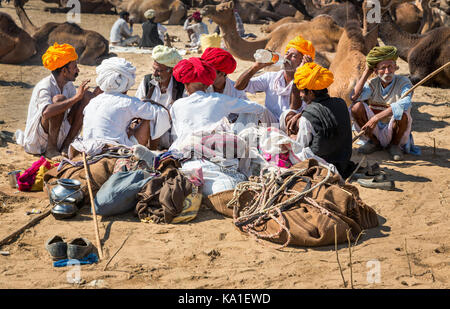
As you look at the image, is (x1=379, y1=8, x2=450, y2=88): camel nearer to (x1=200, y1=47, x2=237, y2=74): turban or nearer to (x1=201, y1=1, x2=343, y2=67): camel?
(x1=201, y1=1, x2=343, y2=67): camel

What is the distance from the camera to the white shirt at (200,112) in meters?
4.80

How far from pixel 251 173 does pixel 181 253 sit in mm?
1239

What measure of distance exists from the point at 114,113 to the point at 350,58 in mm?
3900

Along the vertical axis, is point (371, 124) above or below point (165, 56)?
below

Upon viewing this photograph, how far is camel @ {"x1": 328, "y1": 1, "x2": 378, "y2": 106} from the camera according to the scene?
7.36 m

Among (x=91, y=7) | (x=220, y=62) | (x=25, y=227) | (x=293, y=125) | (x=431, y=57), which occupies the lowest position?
(x=91, y=7)

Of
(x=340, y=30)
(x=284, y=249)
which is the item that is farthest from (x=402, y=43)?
(x=284, y=249)

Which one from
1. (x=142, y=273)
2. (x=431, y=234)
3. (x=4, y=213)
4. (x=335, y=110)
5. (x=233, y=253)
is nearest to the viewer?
(x=142, y=273)

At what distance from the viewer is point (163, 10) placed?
1809cm

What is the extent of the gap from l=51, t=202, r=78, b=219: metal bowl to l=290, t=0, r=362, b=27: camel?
28.6 ft

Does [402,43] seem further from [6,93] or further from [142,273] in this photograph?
[142,273]

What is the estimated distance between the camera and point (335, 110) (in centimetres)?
487

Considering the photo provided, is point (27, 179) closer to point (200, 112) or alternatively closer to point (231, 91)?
point (200, 112)

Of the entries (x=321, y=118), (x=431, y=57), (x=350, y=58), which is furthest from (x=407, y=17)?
(x=321, y=118)
